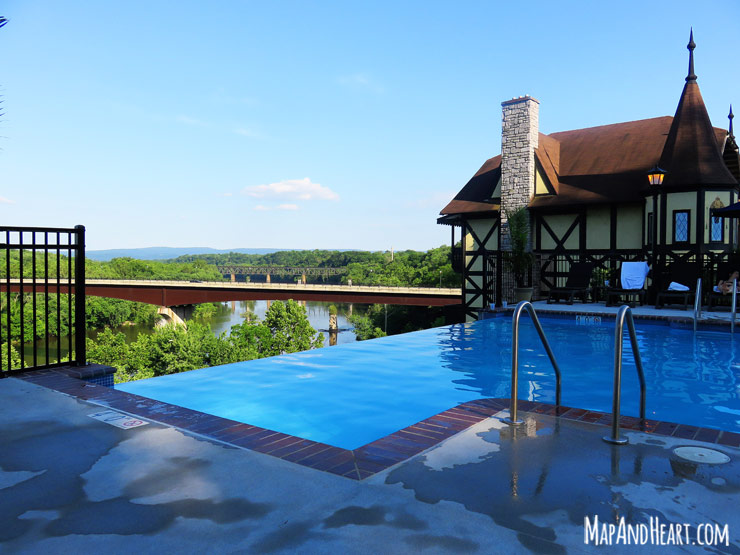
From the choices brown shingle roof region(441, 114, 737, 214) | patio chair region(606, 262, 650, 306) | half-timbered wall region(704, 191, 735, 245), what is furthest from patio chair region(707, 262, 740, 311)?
brown shingle roof region(441, 114, 737, 214)

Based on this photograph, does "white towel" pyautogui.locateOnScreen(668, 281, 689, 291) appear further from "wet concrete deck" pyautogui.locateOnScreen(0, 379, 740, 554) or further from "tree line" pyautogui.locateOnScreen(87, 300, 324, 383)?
"tree line" pyautogui.locateOnScreen(87, 300, 324, 383)

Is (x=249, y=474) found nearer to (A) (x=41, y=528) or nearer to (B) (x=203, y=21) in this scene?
(A) (x=41, y=528)

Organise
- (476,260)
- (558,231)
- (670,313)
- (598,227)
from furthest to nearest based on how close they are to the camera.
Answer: (476,260)
(558,231)
(598,227)
(670,313)

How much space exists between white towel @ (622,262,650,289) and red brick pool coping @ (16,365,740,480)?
10.7 meters

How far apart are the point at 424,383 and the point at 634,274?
9.50m

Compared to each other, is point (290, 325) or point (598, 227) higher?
point (598, 227)

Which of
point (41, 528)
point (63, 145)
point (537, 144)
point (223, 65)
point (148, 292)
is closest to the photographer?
point (41, 528)

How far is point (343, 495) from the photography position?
241cm

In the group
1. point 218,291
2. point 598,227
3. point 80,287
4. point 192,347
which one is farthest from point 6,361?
point 598,227

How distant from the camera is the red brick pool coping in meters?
2.88

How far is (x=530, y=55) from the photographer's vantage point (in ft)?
59.7

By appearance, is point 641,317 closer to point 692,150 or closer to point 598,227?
point 692,150

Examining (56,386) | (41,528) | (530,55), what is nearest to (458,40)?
(530,55)

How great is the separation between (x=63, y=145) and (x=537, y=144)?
3034cm
